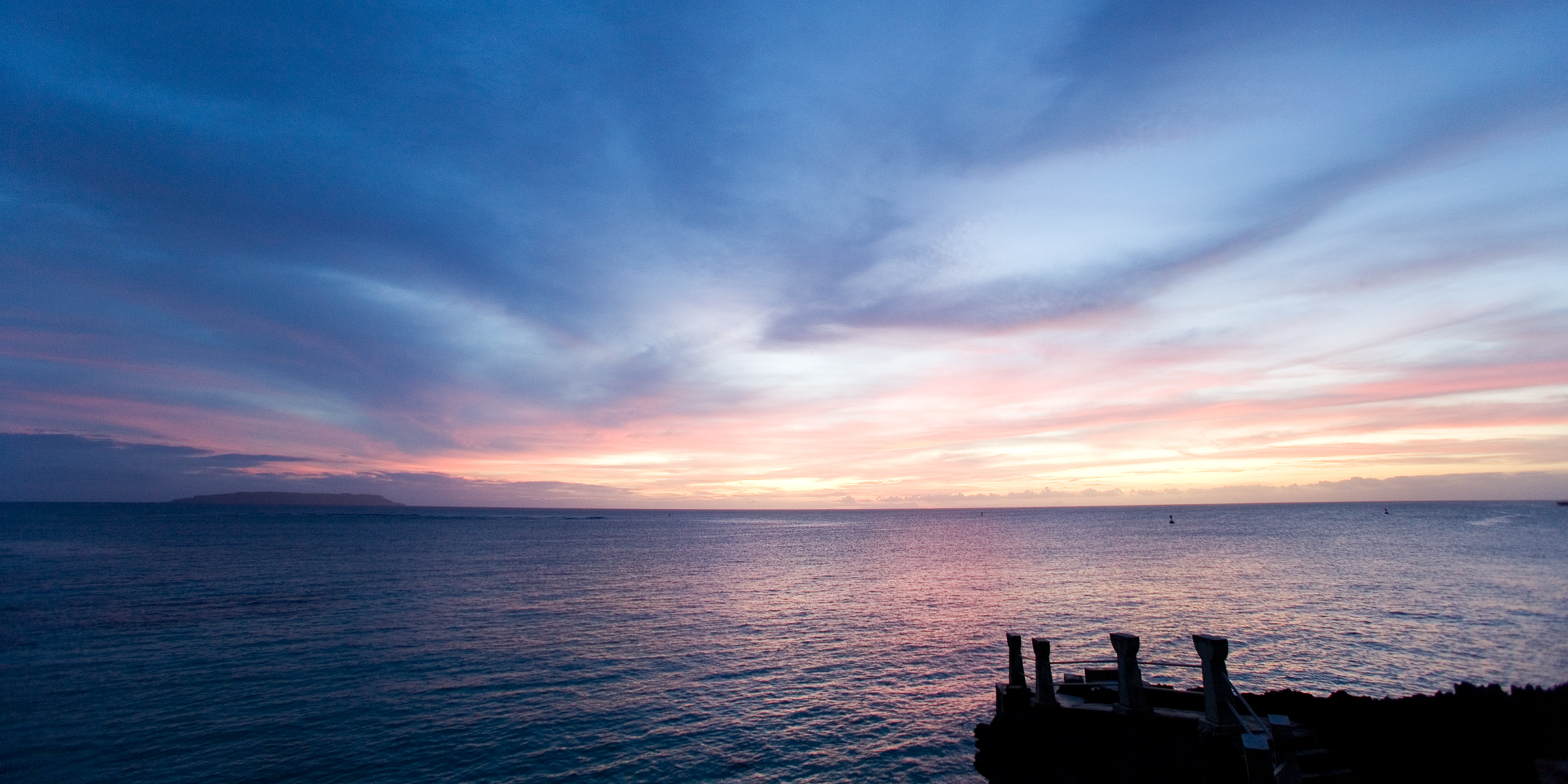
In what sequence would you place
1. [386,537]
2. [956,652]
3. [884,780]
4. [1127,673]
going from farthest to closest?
[386,537] → [956,652] → [884,780] → [1127,673]

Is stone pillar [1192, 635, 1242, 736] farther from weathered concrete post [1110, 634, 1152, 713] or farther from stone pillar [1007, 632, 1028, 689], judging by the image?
stone pillar [1007, 632, 1028, 689]

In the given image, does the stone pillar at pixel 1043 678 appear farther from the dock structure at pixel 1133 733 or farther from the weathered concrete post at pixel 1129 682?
the weathered concrete post at pixel 1129 682

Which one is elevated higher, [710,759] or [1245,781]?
[1245,781]

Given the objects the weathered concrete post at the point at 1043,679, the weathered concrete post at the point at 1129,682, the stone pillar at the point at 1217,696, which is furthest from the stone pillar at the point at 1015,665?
the stone pillar at the point at 1217,696

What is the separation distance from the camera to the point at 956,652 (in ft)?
119

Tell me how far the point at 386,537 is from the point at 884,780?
460 ft

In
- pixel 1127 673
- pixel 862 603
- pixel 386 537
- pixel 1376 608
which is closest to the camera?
pixel 1127 673

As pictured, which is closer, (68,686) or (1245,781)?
(1245,781)

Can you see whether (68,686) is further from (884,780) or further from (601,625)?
(884,780)

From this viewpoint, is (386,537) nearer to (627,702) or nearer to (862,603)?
(862,603)

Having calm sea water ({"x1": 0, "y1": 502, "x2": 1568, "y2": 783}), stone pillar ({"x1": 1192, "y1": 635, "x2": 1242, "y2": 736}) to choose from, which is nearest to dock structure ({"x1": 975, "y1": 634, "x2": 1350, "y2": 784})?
stone pillar ({"x1": 1192, "y1": 635, "x2": 1242, "y2": 736})

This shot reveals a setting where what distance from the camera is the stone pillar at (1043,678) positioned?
18.3 m

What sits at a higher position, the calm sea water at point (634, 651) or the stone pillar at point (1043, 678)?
the stone pillar at point (1043, 678)

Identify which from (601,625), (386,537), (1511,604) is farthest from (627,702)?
(386,537)
